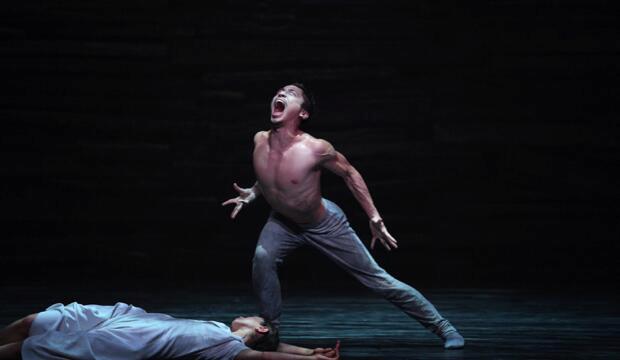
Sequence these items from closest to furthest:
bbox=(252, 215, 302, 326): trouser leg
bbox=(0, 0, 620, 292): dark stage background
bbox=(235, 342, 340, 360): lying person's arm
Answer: bbox=(235, 342, 340, 360): lying person's arm < bbox=(252, 215, 302, 326): trouser leg < bbox=(0, 0, 620, 292): dark stage background

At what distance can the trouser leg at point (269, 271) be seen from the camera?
4.10m

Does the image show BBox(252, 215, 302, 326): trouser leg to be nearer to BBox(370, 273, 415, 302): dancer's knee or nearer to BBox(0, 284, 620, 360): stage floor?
BBox(0, 284, 620, 360): stage floor

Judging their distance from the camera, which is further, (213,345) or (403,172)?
(403,172)

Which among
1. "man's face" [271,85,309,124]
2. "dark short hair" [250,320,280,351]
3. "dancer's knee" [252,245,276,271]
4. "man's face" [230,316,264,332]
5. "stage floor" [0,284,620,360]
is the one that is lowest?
"stage floor" [0,284,620,360]

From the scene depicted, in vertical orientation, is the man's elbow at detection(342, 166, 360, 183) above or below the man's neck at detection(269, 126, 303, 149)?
below

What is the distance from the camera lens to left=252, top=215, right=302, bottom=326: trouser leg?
4098mm

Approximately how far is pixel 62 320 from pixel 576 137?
383 centimetres

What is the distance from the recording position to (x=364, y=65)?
630 centimetres

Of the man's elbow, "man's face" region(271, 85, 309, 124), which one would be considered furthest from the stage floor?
"man's face" region(271, 85, 309, 124)

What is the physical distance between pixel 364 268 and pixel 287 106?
765mm

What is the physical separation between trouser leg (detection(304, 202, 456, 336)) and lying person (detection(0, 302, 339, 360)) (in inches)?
25.1

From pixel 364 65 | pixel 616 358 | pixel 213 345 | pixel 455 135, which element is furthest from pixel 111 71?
pixel 616 358

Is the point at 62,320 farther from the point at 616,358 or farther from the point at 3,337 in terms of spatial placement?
the point at 616,358

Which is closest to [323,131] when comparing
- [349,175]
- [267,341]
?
[349,175]
